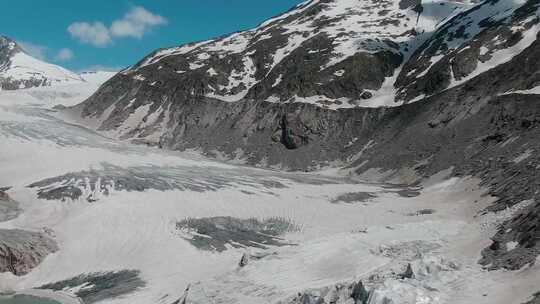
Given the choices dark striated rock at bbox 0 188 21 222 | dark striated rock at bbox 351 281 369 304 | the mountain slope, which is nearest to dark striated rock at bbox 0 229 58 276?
dark striated rock at bbox 0 188 21 222

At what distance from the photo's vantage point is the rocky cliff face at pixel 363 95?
2906 inches

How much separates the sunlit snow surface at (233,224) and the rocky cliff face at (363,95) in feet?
28.7

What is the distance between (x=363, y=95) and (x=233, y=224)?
62.0 meters

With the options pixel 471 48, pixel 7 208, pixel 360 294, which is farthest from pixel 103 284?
pixel 471 48

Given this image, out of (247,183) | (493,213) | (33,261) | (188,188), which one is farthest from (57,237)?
(493,213)

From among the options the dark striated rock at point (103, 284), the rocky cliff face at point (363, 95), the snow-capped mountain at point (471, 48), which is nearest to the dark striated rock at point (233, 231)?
the dark striated rock at point (103, 284)

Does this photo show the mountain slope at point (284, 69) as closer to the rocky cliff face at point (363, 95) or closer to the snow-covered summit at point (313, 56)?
the snow-covered summit at point (313, 56)

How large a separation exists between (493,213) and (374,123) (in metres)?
53.7

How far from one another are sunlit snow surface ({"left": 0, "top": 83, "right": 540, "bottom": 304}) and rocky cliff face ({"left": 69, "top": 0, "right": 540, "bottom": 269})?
875 centimetres

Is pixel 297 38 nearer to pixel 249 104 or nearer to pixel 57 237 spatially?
pixel 249 104

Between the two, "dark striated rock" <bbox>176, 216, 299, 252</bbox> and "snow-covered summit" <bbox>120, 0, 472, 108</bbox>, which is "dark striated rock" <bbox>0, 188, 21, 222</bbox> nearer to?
"dark striated rock" <bbox>176, 216, 299, 252</bbox>

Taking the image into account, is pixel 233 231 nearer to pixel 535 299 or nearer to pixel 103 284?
pixel 103 284

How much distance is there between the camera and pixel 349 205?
61.3m

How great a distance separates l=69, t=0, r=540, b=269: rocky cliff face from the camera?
242ft
